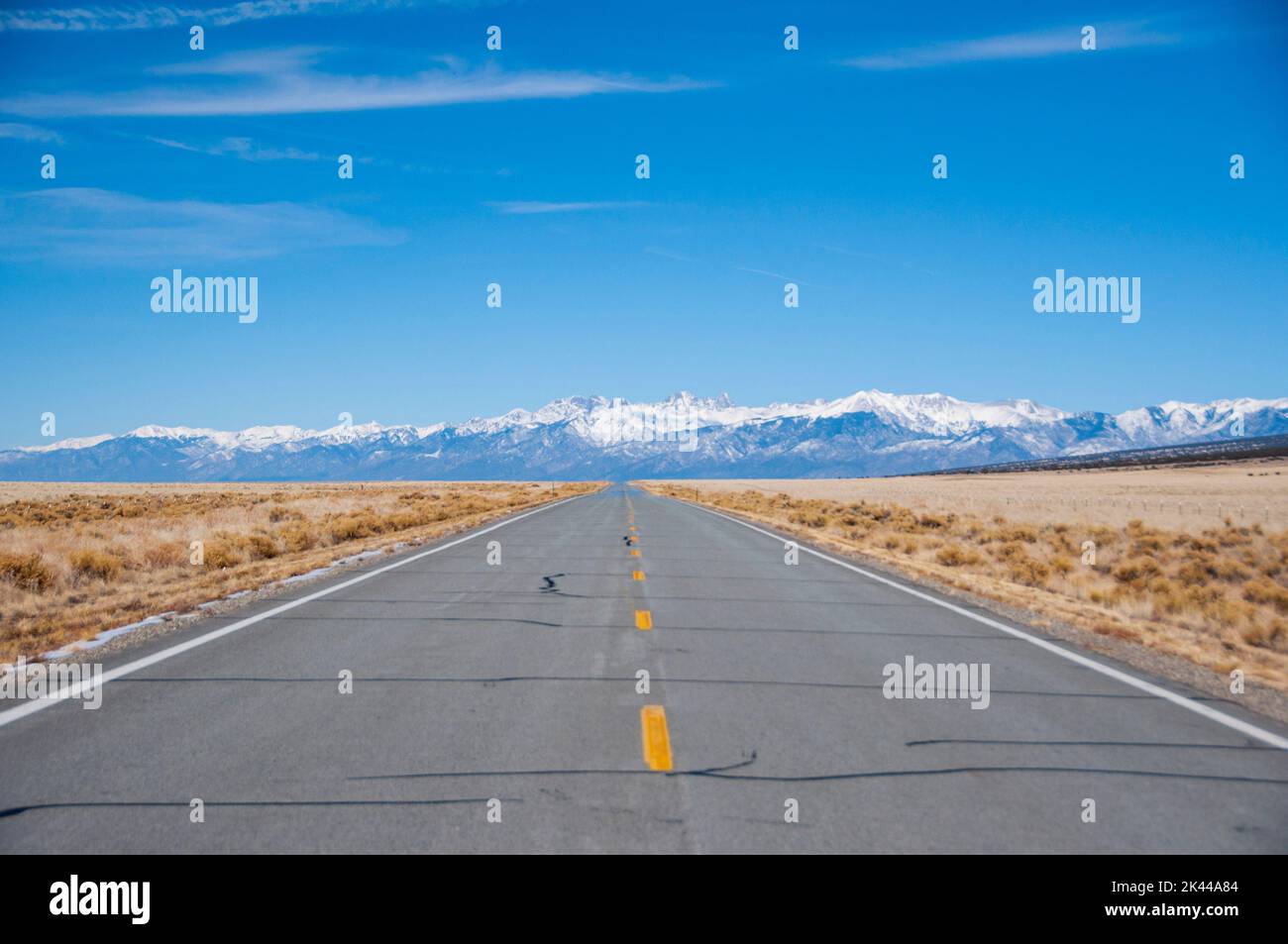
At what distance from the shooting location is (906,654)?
9.23 metres

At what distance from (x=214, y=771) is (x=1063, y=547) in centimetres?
2290

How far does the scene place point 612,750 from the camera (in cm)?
573

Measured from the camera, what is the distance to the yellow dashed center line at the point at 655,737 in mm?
5508

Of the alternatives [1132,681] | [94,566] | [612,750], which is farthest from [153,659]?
[1132,681]

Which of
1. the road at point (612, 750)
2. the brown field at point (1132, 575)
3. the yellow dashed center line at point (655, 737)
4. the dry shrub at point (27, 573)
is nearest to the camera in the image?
→ the road at point (612, 750)

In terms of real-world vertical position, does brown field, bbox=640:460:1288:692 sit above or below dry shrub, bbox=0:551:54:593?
below

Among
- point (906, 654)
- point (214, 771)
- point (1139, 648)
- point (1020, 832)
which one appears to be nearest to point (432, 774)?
point (214, 771)

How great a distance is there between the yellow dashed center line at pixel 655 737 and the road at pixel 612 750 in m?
0.03

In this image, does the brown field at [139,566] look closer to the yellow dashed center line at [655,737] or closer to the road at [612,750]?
the road at [612,750]

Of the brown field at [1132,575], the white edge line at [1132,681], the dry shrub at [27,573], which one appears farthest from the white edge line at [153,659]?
the brown field at [1132,575]

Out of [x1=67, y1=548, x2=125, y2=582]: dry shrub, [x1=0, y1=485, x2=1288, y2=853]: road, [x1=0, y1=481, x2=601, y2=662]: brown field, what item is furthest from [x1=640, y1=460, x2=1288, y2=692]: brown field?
[x1=67, y1=548, x2=125, y2=582]: dry shrub

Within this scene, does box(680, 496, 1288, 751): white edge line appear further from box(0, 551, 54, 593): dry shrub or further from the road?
box(0, 551, 54, 593): dry shrub

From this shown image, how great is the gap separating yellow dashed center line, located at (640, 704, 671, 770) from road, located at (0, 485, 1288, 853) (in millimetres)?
27

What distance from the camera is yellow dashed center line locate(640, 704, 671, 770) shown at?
5508mm
